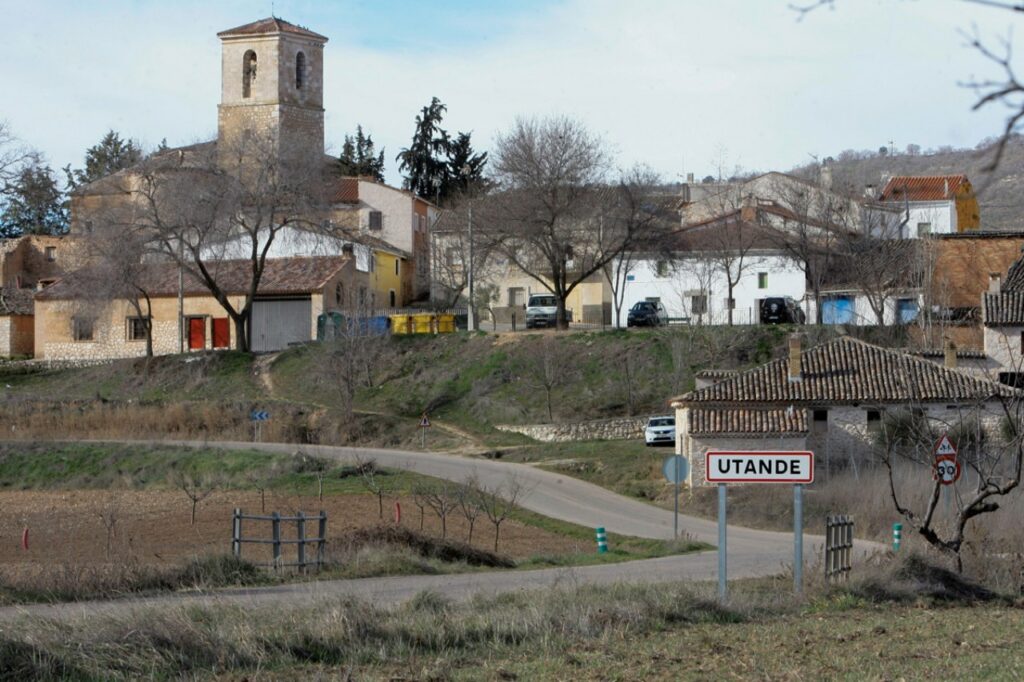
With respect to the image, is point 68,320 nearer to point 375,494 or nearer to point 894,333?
point 375,494

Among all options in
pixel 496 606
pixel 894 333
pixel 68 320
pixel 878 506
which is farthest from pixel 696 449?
pixel 68 320

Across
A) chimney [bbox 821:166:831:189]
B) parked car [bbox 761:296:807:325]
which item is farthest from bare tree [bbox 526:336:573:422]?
chimney [bbox 821:166:831:189]

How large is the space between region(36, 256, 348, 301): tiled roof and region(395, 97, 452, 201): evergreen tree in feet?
102

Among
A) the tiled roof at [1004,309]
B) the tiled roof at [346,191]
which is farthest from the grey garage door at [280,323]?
the tiled roof at [1004,309]

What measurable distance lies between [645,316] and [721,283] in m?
6.30

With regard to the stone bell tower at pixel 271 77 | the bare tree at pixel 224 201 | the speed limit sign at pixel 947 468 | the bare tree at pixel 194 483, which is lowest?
the bare tree at pixel 194 483

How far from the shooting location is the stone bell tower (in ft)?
278

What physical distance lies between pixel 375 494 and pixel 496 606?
93.0 feet

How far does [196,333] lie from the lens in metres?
71.8

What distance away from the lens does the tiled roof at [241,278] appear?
70188 mm

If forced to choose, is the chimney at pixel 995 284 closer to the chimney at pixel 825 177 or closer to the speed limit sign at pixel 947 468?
the chimney at pixel 825 177

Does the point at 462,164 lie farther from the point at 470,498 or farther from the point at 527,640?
the point at 527,640

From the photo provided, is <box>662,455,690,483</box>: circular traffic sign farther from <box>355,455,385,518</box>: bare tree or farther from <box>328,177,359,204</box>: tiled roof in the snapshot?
<box>328,177,359,204</box>: tiled roof

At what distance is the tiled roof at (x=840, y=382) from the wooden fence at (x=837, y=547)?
88.8 ft
